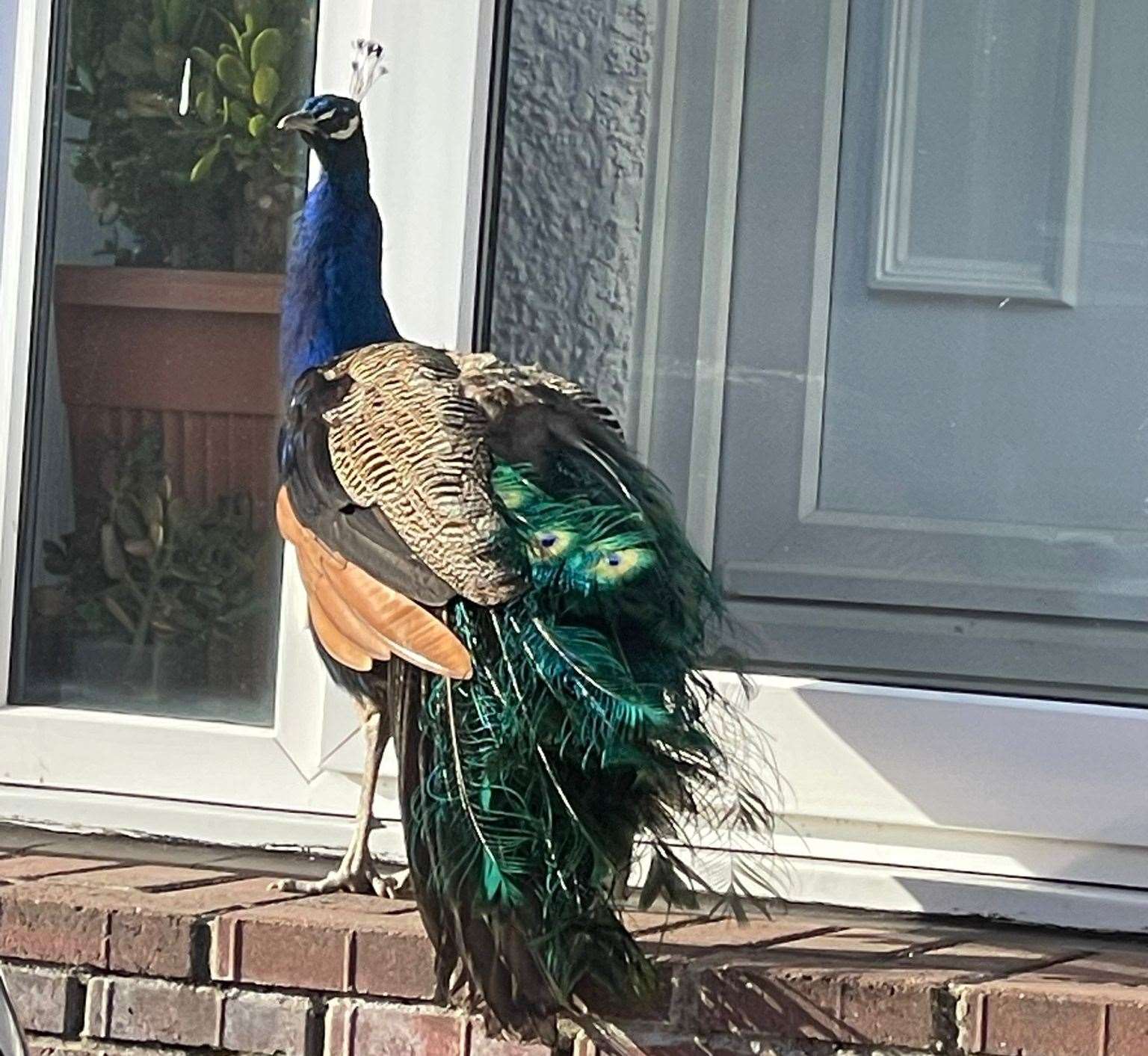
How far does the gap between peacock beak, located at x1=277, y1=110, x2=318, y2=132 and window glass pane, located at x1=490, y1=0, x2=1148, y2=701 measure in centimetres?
34

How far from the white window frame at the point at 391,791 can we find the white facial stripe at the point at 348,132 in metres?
0.21

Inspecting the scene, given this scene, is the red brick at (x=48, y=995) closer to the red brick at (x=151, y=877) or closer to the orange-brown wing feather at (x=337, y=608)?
the red brick at (x=151, y=877)

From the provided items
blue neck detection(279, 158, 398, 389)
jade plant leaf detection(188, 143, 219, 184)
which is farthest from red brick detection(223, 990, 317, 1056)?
jade plant leaf detection(188, 143, 219, 184)

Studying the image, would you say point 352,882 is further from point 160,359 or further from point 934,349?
point 934,349

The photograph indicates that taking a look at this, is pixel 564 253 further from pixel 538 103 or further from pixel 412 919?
pixel 412 919

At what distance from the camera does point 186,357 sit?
2547 mm

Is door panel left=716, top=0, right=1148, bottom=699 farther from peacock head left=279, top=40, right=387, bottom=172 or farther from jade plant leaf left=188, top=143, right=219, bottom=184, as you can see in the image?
jade plant leaf left=188, top=143, right=219, bottom=184

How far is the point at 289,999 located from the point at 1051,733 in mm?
870

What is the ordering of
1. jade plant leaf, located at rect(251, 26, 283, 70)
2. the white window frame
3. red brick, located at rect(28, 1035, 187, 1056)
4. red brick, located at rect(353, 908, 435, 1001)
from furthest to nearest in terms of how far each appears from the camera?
1. jade plant leaf, located at rect(251, 26, 283, 70)
2. the white window frame
3. red brick, located at rect(28, 1035, 187, 1056)
4. red brick, located at rect(353, 908, 435, 1001)

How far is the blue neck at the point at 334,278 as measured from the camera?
7.08ft

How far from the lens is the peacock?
1749 millimetres

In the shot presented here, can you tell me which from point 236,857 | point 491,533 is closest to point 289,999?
point 236,857

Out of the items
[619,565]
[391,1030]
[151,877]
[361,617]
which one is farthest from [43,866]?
[619,565]

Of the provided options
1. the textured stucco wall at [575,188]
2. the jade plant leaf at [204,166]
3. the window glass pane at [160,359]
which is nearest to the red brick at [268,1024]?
the window glass pane at [160,359]
